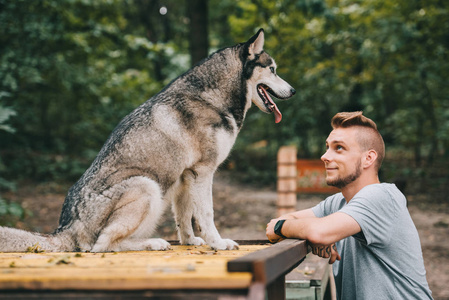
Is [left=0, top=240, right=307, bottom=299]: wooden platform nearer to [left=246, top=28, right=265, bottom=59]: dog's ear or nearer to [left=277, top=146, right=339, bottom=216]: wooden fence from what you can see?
[left=246, top=28, right=265, bottom=59]: dog's ear

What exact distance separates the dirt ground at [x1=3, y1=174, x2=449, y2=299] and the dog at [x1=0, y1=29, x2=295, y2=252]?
4.61 metres

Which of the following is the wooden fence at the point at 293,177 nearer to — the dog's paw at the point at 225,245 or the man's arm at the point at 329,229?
the dog's paw at the point at 225,245

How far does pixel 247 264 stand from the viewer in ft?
4.63

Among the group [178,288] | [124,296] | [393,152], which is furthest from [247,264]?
[393,152]

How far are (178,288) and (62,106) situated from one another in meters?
15.6

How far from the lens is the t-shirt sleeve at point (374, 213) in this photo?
2.38 meters

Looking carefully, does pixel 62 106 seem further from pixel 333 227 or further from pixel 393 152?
pixel 333 227

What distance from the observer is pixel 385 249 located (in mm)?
2537

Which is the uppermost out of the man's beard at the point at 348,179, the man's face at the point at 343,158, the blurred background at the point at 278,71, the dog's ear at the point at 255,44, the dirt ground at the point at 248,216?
the blurred background at the point at 278,71

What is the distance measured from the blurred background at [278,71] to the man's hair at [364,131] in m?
6.01

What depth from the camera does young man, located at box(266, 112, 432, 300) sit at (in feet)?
7.83

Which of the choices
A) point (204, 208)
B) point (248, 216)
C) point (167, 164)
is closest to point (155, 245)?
point (204, 208)

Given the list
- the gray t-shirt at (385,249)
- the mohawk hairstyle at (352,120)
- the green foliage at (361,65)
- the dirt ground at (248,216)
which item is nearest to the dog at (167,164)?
the mohawk hairstyle at (352,120)

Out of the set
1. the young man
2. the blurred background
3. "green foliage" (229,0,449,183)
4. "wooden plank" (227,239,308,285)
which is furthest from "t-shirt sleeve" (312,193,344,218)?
"green foliage" (229,0,449,183)
